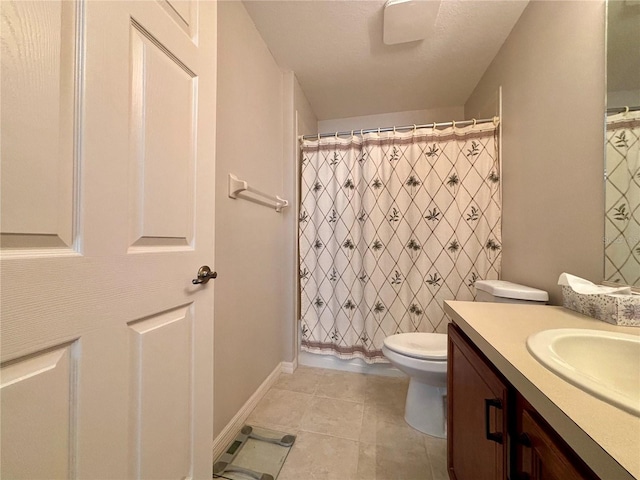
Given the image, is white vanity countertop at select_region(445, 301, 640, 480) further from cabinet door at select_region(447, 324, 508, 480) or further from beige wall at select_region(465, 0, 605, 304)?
beige wall at select_region(465, 0, 605, 304)

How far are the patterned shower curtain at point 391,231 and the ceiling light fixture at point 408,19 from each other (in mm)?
549

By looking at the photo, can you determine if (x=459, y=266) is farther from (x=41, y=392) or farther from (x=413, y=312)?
(x=41, y=392)

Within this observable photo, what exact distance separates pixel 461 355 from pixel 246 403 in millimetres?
1179

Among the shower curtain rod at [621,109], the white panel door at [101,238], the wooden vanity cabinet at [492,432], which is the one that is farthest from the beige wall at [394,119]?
the wooden vanity cabinet at [492,432]

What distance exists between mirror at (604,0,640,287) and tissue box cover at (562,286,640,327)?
111mm

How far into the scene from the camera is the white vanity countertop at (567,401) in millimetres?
283

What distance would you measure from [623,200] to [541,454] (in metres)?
0.88

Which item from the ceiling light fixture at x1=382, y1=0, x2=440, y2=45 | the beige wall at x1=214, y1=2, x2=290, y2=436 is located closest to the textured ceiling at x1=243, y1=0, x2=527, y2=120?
the ceiling light fixture at x1=382, y1=0, x2=440, y2=45

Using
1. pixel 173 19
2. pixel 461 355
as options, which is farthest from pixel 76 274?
pixel 461 355

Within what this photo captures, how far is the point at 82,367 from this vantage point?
465 mm

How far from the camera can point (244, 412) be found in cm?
135

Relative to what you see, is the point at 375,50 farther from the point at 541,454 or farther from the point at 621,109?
the point at 541,454

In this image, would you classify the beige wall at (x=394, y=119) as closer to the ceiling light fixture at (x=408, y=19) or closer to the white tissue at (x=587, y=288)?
the ceiling light fixture at (x=408, y=19)

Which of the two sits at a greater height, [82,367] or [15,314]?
[15,314]
